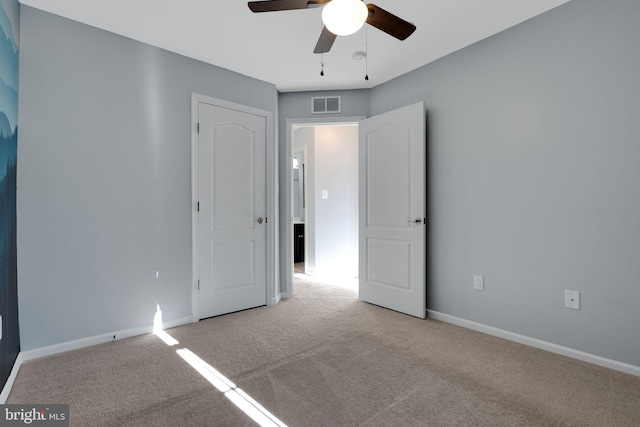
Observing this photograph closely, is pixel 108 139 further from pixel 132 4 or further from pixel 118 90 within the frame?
pixel 132 4

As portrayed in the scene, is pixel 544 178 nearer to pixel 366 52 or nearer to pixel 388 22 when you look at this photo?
pixel 388 22

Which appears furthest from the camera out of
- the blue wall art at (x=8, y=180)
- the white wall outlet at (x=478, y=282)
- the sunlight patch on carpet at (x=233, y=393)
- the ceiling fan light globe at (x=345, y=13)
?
the white wall outlet at (x=478, y=282)

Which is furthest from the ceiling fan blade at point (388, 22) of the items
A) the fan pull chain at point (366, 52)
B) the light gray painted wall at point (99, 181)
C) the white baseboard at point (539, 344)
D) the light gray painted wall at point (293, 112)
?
the white baseboard at point (539, 344)

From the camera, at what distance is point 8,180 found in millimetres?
1975

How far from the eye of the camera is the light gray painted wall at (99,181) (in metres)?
2.24

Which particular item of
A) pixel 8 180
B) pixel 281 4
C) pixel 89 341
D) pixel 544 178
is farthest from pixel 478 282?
pixel 8 180

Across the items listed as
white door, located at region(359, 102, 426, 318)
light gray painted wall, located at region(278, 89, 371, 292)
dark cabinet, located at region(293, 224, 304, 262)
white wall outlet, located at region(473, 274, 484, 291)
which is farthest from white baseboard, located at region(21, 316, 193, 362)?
dark cabinet, located at region(293, 224, 304, 262)

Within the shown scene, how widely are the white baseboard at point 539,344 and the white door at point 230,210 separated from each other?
1918 mm

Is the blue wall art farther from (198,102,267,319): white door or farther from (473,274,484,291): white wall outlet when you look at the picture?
(473,274,484,291): white wall outlet

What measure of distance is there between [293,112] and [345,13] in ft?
8.14

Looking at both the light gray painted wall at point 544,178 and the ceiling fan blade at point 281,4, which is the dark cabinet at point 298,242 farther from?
the ceiling fan blade at point 281,4

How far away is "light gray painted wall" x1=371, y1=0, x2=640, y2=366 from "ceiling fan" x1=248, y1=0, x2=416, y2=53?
1302mm

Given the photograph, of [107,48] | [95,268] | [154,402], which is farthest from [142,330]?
[107,48]

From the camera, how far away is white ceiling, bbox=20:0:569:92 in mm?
2234
